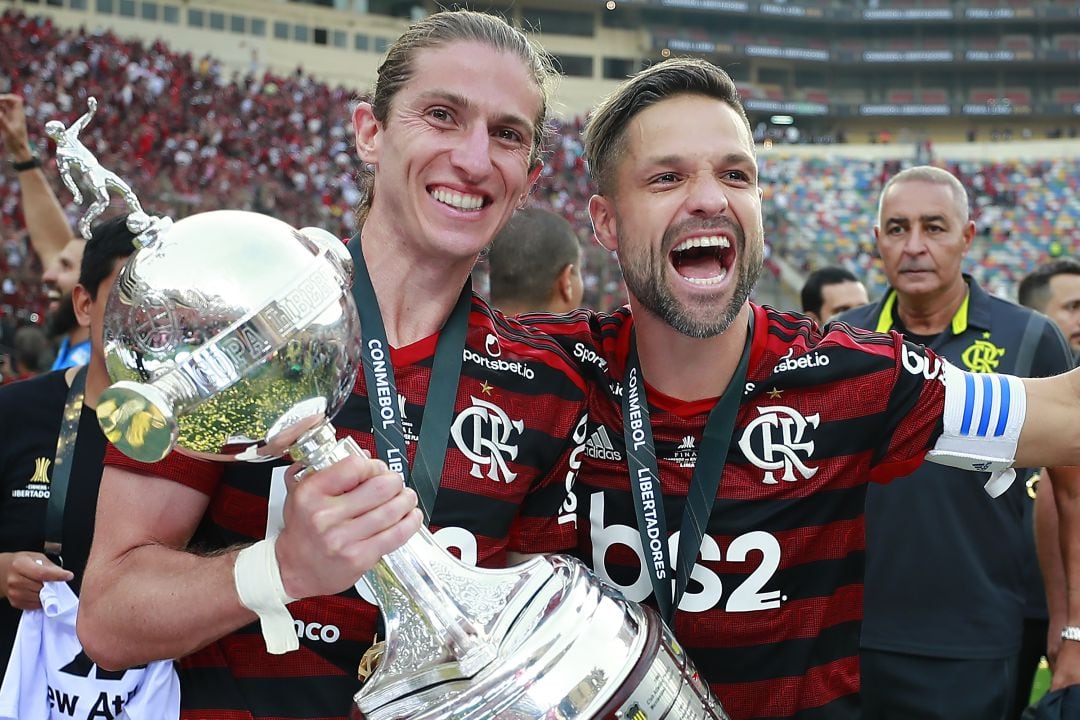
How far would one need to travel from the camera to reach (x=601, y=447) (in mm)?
2105

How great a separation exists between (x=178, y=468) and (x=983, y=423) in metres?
1.45

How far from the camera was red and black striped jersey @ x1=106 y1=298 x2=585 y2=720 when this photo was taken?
1.68 meters

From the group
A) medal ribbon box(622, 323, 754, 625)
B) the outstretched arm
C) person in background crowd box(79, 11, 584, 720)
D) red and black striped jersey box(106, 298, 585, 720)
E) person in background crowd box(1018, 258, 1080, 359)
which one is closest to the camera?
person in background crowd box(79, 11, 584, 720)

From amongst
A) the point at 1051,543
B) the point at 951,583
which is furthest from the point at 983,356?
the point at 951,583

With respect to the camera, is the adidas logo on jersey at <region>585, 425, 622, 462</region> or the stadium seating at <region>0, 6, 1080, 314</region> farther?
the stadium seating at <region>0, 6, 1080, 314</region>

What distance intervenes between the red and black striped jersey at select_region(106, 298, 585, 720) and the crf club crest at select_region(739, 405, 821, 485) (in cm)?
35

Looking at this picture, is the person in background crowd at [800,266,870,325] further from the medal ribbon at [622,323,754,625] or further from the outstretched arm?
the medal ribbon at [622,323,754,625]

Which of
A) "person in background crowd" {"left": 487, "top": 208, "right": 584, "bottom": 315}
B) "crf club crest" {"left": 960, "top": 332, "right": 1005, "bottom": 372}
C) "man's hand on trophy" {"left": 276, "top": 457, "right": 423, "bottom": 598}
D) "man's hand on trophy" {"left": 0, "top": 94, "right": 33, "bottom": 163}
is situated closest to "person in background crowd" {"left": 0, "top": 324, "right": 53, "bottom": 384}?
"man's hand on trophy" {"left": 0, "top": 94, "right": 33, "bottom": 163}

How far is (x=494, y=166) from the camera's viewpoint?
1839 mm

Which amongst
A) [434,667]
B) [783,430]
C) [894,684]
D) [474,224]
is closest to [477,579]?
[434,667]

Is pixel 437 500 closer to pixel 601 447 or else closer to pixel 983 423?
pixel 601 447

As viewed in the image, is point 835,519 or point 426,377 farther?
A: point 835,519

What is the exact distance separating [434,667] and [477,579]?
13cm

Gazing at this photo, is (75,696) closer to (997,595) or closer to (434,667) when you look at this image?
(434,667)
